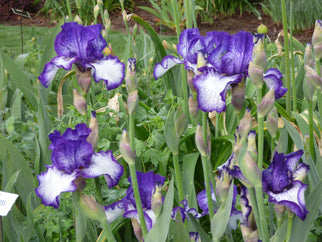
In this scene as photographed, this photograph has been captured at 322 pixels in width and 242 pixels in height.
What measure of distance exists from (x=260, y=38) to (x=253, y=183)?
0.21 meters

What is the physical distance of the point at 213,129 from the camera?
1595mm

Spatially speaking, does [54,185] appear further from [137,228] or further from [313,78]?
[313,78]

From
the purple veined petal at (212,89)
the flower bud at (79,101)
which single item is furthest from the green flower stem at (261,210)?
the flower bud at (79,101)

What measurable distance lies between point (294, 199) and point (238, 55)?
25cm

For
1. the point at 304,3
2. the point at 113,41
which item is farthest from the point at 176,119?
the point at 304,3

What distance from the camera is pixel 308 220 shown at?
749 mm

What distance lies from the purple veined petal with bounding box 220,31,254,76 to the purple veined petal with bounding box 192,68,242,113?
15 mm

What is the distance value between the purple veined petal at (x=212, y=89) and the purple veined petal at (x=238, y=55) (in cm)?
1

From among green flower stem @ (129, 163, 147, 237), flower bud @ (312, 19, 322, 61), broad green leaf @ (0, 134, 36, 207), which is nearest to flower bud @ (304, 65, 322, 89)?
flower bud @ (312, 19, 322, 61)

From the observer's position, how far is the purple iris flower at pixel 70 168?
68 cm

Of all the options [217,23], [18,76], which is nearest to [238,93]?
[18,76]

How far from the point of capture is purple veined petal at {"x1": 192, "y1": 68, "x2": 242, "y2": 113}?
2.33 ft

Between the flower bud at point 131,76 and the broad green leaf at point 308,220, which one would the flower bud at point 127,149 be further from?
the broad green leaf at point 308,220

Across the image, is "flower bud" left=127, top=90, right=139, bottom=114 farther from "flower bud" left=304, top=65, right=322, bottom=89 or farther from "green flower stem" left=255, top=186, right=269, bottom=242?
"flower bud" left=304, top=65, right=322, bottom=89
